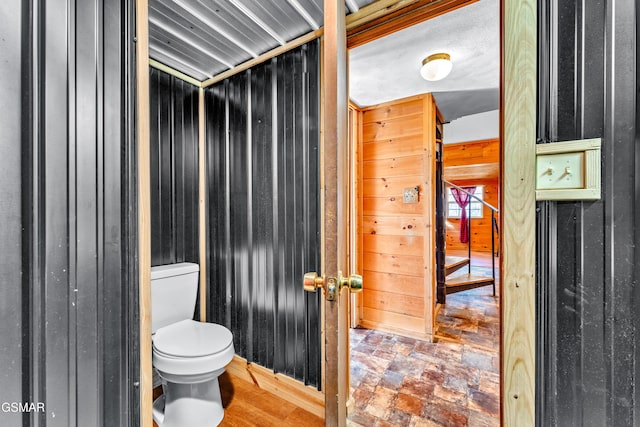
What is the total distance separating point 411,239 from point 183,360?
2.03 meters

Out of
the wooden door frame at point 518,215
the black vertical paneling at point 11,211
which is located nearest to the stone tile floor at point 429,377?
the wooden door frame at point 518,215

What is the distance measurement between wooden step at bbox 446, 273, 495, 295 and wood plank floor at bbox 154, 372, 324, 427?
7.64 ft

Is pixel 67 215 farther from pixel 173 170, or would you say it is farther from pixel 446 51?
pixel 446 51

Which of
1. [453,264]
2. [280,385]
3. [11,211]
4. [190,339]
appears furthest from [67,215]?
[453,264]

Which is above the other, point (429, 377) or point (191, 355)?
point (191, 355)

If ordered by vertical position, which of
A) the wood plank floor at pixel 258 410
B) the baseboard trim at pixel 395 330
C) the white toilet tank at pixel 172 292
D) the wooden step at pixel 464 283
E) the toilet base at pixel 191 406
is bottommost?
the wood plank floor at pixel 258 410

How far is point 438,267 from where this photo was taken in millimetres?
2902

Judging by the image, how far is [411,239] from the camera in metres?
2.48

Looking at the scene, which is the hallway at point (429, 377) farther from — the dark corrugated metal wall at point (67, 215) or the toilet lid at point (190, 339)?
the dark corrugated metal wall at point (67, 215)

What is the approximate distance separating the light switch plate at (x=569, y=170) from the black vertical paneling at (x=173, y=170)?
7.06ft

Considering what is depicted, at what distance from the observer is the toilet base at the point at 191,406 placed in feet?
4.67

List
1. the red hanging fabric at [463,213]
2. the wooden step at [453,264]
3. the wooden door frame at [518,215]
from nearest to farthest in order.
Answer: the wooden door frame at [518,215] → the wooden step at [453,264] → the red hanging fabric at [463,213]

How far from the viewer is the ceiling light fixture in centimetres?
181

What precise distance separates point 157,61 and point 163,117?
0.38 metres
